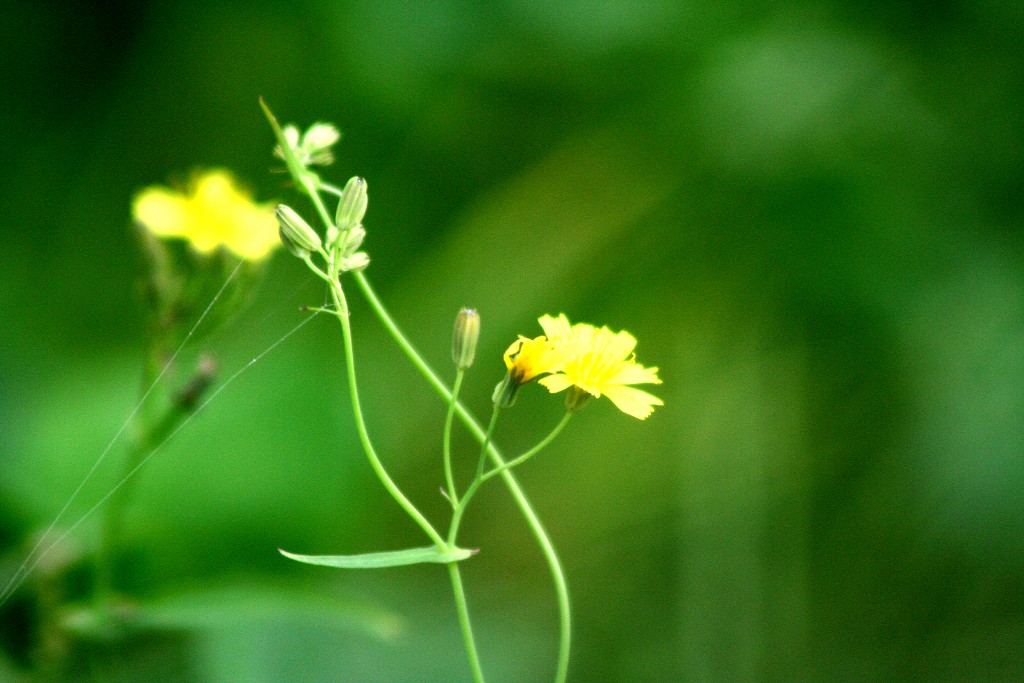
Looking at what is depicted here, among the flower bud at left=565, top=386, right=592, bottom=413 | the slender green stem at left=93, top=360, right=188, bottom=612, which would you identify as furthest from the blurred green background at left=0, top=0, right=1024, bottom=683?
the flower bud at left=565, top=386, right=592, bottom=413

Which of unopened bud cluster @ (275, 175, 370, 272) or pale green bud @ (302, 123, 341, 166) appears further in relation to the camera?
pale green bud @ (302, 123, 341, 166)

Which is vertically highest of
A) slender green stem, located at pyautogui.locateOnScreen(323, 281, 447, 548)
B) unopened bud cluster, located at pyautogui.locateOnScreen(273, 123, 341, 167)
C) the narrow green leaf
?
unopened bud cluster, located at pyautogui.locateOnScreen(273, 123, 341, 167)

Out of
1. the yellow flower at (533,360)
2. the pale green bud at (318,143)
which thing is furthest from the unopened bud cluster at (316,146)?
the yellow flower at (533,360)

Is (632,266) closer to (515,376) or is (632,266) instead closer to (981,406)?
(981,406)

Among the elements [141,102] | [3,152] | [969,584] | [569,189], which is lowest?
[969,584]

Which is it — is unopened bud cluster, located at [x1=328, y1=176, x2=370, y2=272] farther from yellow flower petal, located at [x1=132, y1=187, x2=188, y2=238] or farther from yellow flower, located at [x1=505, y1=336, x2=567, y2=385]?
yellow flower petal, located at [x1=132, y1=187, x2=188, y2=238]

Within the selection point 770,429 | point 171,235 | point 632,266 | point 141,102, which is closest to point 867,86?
point 632,266

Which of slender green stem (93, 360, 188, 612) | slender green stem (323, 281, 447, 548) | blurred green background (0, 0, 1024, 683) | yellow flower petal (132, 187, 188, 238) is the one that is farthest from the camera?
blurred green background (0, 0, 1024, 683)

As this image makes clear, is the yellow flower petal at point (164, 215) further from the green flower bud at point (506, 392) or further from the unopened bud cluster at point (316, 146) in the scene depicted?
the green flower bud at point (506, 392)
